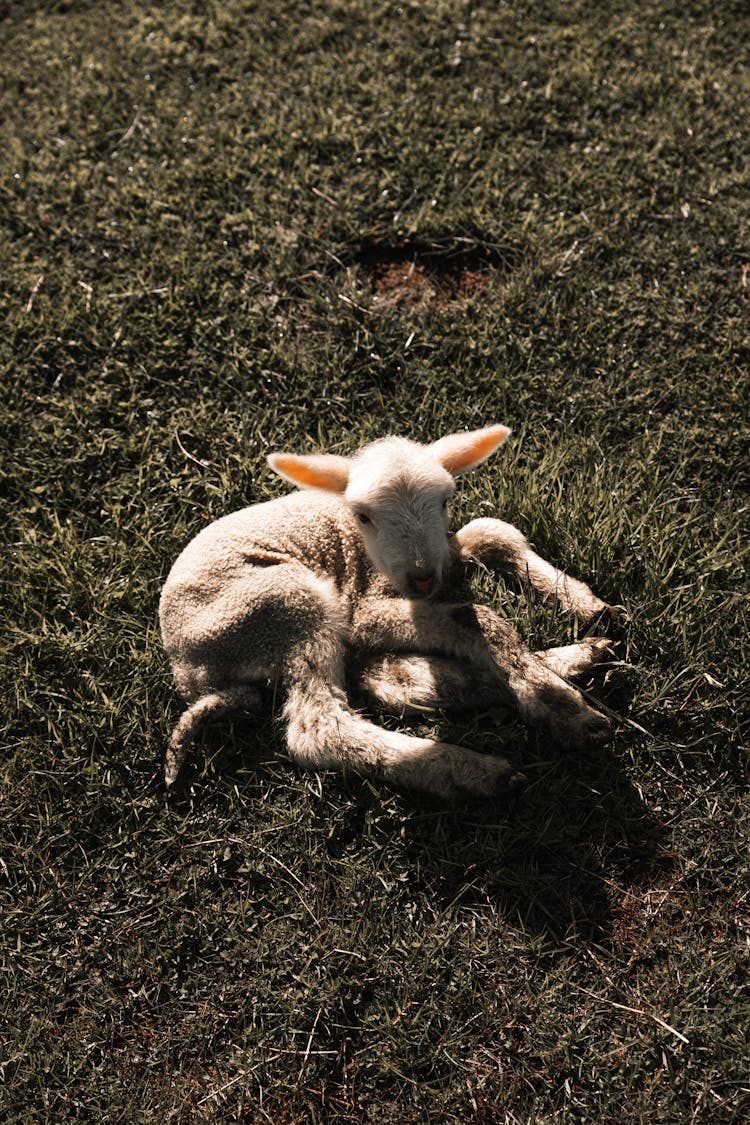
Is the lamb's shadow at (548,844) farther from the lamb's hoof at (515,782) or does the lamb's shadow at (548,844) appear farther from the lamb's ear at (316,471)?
the lamb's ear at (316,471)

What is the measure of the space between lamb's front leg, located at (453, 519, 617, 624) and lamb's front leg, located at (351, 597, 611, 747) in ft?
1.16

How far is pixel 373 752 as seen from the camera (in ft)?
13.8

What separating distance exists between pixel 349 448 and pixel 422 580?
1578 mm

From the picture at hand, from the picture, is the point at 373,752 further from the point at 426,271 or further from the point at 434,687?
the point at 426,271

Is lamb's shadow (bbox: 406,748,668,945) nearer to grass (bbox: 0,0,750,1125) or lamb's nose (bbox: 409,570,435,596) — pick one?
grass (bbox: 0,0,750,1125)

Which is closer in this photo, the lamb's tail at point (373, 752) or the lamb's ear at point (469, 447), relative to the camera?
the lamb's tail at point (373, 752)

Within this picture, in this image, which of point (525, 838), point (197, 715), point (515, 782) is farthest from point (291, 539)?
point (525, 838)

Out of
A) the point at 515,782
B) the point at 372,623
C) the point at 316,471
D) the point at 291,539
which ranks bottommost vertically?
the point at 515,782

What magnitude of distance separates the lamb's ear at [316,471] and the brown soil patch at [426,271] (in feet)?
6.88

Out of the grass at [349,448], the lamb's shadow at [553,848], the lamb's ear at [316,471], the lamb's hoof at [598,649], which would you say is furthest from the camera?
the lamb's hoof at [598,649]

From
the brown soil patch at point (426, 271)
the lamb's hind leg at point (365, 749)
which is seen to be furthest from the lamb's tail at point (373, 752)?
the brown soil patch at point (426, 271)

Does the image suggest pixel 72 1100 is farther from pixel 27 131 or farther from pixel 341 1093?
pixel 27 131

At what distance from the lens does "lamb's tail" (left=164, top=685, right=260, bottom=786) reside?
4.36 metres

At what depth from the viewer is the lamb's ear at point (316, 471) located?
4297 mm
